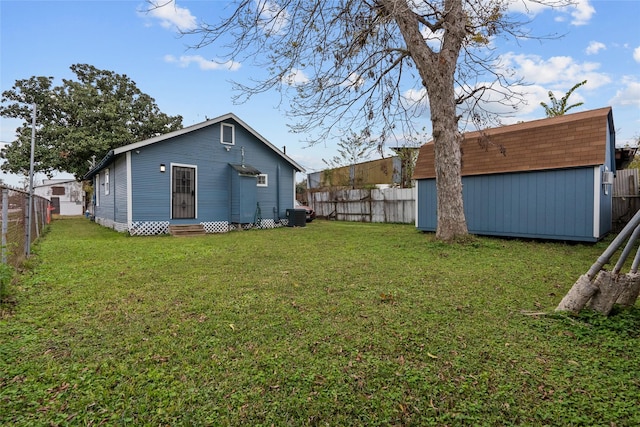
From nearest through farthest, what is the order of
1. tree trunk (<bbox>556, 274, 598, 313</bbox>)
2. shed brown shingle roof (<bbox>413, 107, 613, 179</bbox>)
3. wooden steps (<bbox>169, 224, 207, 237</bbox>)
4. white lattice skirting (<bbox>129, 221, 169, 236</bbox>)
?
1. tree trunk (<bbox>556, 274, 598, 313</bbox>)
2. shed brown shingle roof (<bbox>413, 107, 613, 179</bbox>)
3. white lattice skirting (<bbox>129, 221, 169, 236</bbox>)
4. wooden steps (<bbox>169, 224, 207, 237</bbox>)

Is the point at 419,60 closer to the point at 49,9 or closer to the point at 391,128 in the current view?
the point at 391,128

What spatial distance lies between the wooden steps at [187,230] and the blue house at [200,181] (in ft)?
Result: 0.51

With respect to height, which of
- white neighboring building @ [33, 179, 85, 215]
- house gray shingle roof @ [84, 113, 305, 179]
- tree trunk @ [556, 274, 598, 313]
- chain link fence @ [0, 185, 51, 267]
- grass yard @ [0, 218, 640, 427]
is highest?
house gray shingle roof @ [84, 113, 305, 179]

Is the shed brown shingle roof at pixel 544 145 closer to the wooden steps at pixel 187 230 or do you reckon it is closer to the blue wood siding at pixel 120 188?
the wooden steps at pixel 187 230

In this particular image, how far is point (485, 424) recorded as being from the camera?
5.37ft

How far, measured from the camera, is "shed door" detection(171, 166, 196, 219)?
11242 mm

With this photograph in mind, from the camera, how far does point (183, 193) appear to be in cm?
1141

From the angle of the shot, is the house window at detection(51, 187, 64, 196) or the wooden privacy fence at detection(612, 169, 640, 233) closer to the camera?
the wooden privacy fence at detection(612, 169, 640, 233)

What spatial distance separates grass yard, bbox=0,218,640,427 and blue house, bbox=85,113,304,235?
253 inches

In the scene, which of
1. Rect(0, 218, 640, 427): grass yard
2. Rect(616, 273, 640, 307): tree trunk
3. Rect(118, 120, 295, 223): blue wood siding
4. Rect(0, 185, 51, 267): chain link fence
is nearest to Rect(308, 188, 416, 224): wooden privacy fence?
Rect(118, 120, 295, 223): blue wood siding

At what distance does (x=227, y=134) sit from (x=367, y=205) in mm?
8056

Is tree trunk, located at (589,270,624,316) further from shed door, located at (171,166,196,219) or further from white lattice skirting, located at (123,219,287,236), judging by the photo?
shed door, located at (171,166,196,219)

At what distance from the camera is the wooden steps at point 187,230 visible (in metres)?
10.8

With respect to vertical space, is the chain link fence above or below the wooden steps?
above
